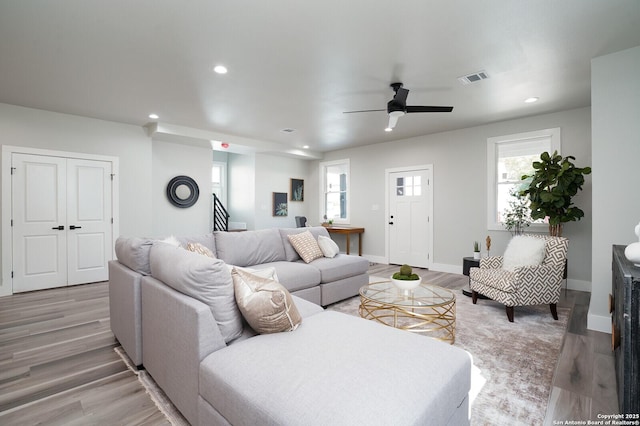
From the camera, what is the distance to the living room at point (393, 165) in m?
2.83

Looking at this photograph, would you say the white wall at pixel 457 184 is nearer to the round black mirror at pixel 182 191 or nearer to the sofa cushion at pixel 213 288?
the round black mirror at pixel 182 191

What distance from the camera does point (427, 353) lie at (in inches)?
55.1

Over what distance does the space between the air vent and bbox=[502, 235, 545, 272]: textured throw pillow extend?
1.91 m

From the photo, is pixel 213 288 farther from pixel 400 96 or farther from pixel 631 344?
pixel 400 96

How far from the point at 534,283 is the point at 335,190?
4.97 m

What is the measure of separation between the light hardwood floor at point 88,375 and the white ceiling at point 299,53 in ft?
8.50

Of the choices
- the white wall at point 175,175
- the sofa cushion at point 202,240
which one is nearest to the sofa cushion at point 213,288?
the sofa cushion at point 202,240

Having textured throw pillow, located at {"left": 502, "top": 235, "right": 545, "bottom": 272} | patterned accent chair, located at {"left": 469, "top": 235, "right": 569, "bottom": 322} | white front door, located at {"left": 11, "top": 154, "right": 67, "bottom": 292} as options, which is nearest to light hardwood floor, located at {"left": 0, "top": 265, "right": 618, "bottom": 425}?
patterned accent chair, located at {"left": 469, "top": 235, "right": 569, "bottom": 322}

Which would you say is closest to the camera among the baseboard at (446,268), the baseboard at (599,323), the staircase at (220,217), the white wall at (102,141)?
the baseboard at (599,323)

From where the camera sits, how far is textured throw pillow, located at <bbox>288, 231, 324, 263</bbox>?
3.88 m

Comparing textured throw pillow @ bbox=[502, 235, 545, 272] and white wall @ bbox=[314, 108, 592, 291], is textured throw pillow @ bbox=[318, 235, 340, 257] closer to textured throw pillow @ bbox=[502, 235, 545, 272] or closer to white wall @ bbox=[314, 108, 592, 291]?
textured throw pillow @ bbox=[502, 235, 545, 272]

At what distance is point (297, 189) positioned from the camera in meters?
7.85

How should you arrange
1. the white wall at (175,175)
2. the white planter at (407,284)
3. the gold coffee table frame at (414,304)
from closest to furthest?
the gold coffee table frame at (414,304) → the white planter at (407,284) → the white wall at (175,175)

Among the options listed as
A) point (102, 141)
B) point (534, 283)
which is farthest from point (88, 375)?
point (102, 141)
